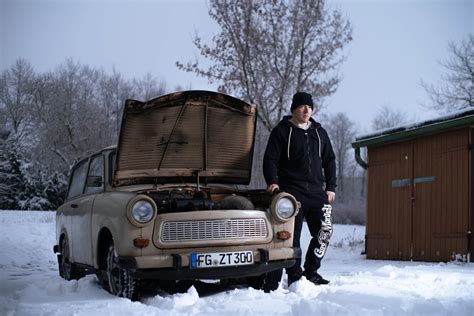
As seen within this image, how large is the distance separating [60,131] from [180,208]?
105 ft

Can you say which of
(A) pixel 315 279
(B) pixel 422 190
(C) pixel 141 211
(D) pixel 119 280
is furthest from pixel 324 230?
(B) pixel 422 190

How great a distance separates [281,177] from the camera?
6.08m

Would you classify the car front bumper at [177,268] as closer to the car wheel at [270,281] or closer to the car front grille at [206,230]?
the car front grille at [206,230]

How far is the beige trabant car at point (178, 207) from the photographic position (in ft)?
16.2

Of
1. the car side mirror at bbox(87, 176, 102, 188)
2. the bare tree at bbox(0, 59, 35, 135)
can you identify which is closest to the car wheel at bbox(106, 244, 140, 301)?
the car side mirror at bbox(87, 176, 102, 188)

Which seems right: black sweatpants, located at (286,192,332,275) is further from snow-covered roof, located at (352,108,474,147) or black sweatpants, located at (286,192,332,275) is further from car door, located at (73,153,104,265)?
snow-covered roof, located at (352,108,474,147)

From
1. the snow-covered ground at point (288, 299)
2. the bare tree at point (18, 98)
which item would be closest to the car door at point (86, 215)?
the snow-covered ground at point (288, 299)

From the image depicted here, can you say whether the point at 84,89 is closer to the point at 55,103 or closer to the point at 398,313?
the point at 55,103

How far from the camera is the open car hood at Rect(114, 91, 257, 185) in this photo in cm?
587

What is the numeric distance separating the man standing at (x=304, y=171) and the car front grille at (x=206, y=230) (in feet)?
2.68

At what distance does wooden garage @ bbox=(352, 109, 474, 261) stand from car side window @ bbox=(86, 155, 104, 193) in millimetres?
6259

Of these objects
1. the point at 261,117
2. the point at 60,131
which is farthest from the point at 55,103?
the point at 261,117

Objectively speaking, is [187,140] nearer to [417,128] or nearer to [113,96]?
[417,128]

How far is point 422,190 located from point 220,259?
7050 millimetres
